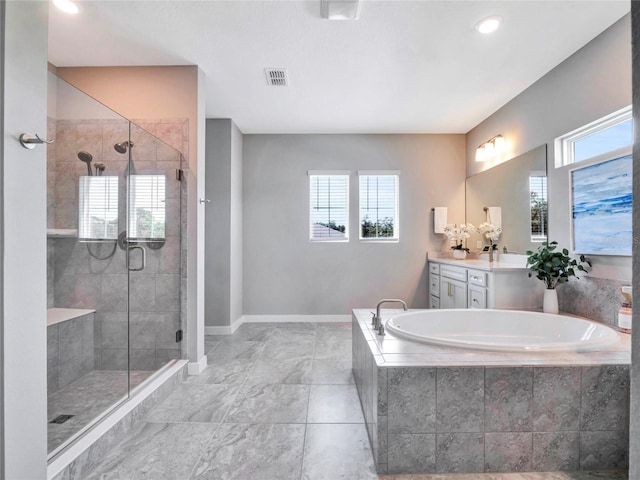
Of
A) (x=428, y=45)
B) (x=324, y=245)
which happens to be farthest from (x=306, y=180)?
(x=428, y=45)

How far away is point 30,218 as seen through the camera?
120cm

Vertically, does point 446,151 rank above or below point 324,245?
above

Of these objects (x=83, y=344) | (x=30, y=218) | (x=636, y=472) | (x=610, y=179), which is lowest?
(x=83, y=344)

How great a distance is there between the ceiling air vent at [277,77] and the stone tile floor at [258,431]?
2.48 metres

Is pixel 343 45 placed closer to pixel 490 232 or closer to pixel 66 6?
pixel 66 6

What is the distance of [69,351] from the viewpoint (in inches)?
71.1

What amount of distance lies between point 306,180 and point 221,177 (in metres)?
1.12

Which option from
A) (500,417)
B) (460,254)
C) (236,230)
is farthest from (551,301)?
(236,230)

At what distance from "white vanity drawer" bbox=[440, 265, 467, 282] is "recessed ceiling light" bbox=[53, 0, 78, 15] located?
369cm

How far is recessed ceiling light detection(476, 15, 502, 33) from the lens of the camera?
2141 mm

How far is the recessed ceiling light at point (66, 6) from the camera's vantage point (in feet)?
6.56

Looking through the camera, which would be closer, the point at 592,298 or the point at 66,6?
the point at 66,6

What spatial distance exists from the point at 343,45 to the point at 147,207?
184 centimetres

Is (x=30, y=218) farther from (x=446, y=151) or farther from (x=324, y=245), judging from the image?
(x=446, y=151)
